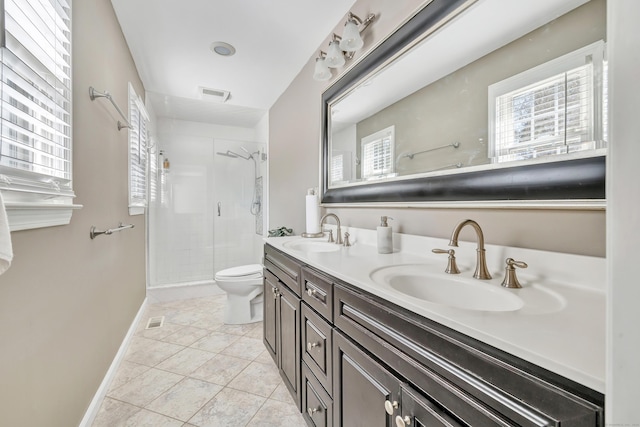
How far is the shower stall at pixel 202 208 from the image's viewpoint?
3453mm

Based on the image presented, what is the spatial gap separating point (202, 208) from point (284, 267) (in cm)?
262

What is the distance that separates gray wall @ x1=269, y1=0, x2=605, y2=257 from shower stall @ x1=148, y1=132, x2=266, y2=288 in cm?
69

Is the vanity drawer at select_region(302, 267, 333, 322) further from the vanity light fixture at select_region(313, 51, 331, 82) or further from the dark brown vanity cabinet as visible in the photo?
the vanity light fixture at select_region(313, 51, 331, 82)

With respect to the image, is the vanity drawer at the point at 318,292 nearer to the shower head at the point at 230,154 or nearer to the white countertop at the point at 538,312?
the white countertop at the point at 538,312

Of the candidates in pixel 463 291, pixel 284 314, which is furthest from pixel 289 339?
Result: pixel 463 291

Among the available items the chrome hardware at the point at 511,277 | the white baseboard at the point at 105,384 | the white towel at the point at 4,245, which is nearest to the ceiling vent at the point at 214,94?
the white baseboard at the point at 105,384

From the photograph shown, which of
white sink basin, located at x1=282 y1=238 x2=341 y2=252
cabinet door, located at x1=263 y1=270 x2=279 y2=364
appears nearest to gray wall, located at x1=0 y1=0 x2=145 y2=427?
cabinet door, located at x1=263 y1=270 x2=279 y2=364

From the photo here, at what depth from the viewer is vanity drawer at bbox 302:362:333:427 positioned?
1.08 m

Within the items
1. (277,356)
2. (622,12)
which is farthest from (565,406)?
(277,356)

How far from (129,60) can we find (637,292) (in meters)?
3.05

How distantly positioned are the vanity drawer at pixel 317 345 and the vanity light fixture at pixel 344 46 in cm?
150

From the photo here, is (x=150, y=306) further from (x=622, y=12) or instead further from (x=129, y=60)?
(x=622, y=12)

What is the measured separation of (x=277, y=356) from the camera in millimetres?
1713

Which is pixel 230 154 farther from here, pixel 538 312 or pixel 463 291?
pixel 538 312
